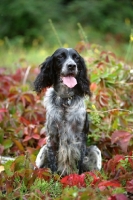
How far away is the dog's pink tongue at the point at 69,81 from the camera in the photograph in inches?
194

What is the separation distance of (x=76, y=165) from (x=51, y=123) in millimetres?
605

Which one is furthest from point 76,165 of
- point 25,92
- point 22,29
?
point 22,29

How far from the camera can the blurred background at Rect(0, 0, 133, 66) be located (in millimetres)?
18781

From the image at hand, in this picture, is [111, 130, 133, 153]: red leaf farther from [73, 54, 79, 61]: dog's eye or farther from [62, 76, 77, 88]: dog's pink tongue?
[73, 54, 79, 61]: dog's eye

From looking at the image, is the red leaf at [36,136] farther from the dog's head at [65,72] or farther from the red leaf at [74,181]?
the red leaf at [74,181]

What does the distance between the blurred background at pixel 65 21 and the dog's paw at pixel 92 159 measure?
1263 centimetres

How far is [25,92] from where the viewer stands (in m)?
6.41

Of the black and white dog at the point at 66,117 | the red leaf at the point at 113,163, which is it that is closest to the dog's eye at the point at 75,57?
the black and white dog at the point at 66,117

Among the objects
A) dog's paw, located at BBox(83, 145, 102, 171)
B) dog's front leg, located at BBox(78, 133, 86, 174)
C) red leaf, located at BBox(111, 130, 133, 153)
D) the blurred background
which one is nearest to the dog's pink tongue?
dog's front leg, located at BBox(78, 133, 86, 174)

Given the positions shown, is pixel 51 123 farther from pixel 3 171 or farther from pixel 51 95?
pixel 3 171

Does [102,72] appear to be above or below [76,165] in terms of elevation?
above

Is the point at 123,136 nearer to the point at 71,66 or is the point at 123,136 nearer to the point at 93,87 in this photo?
the point at 71,66

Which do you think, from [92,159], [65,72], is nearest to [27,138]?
[92,159]

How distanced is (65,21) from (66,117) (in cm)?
1572
